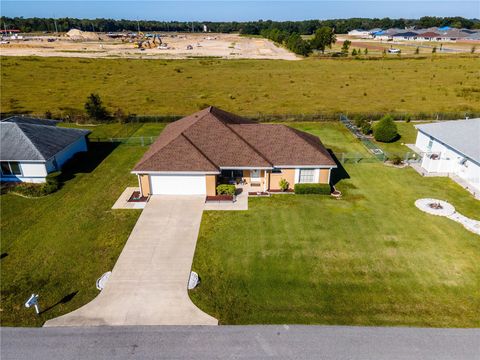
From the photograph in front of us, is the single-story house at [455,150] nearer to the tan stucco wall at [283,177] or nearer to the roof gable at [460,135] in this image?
the roof gable at [460,135]

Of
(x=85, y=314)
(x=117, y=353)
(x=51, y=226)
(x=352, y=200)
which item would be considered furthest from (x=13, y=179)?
(x=352, y=200)

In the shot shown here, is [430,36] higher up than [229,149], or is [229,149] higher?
[430,36]

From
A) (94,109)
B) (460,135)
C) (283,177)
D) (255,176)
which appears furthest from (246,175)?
(94,109)

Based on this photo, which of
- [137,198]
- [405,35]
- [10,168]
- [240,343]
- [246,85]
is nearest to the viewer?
[240,343]

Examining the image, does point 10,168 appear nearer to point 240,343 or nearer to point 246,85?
point 240,343

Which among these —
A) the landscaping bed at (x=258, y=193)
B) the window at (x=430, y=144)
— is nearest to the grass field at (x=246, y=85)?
the window at (x=430, y=144)

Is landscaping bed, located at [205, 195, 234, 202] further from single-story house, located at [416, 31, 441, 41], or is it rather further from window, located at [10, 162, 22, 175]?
single-story house, located at [416, 31, 441, 41]

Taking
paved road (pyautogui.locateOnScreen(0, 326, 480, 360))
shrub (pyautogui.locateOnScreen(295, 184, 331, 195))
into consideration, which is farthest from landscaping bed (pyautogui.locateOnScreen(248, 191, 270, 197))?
paved road (pyautogui.locateOnScreen(0, 326, 480, 360))
